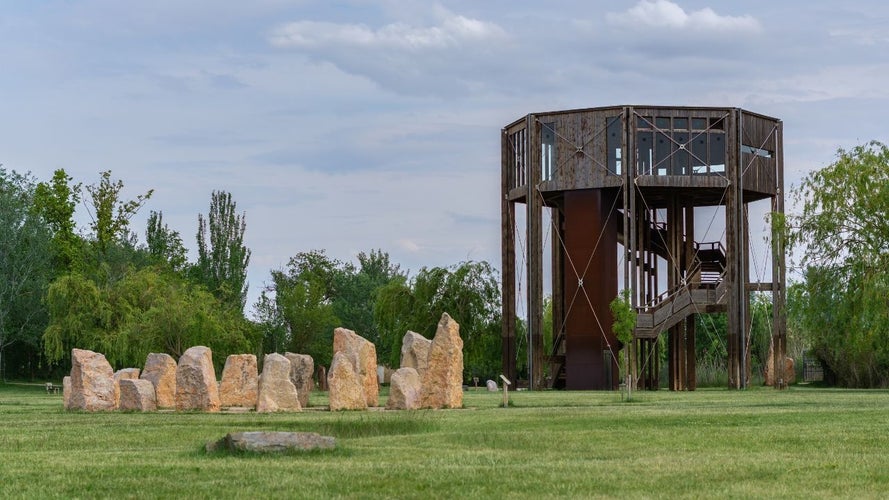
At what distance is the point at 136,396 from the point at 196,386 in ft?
4.56

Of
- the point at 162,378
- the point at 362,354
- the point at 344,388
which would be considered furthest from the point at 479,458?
the point at 162,378

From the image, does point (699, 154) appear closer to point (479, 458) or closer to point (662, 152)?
point (662, 152)

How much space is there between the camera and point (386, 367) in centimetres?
7644

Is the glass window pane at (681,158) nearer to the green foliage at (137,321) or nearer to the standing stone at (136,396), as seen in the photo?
the green foliage at (137,321)

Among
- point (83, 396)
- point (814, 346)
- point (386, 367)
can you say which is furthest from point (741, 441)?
point (386, 367)

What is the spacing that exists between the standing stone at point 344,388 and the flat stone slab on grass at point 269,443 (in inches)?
598

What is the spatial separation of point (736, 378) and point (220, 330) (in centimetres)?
2204

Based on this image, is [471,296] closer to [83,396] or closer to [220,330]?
[220,330]

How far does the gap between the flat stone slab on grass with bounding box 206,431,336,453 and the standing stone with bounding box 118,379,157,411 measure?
1560cm

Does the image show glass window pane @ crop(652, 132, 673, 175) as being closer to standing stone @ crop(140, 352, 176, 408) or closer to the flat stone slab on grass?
standing stone @ crop(140, 352, 176, 408)

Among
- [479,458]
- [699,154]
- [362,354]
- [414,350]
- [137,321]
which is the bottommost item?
[479,458]

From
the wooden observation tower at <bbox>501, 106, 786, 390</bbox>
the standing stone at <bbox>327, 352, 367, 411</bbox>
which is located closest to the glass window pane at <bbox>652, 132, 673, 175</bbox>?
the wooden observation tower at <bbox>501, 106, 786, 390</bbox>

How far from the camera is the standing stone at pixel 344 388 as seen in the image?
32219 millimetres

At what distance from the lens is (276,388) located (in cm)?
3206
